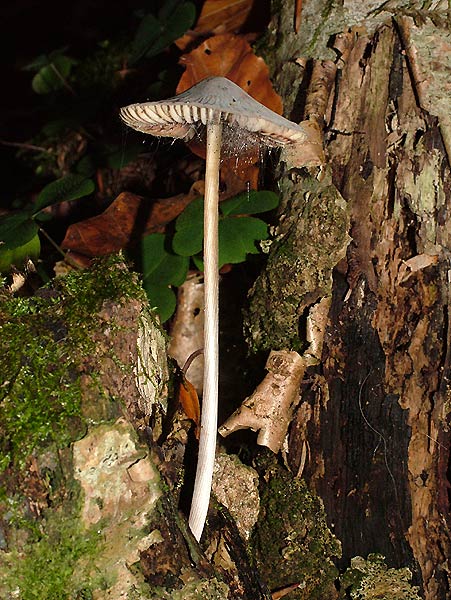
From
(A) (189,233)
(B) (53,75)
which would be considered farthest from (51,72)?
(A) (189,233)

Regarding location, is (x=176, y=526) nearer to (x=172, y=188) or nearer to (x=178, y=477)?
(x=178, y=477)

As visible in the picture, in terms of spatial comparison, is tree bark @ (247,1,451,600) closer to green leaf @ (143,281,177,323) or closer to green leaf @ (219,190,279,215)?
green leaf @ (219,190,279,215)

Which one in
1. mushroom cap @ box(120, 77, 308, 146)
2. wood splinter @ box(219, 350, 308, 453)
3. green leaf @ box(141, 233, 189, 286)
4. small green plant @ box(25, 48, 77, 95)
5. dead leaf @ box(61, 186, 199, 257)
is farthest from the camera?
small green plant @ box(25, 48, 77, 95)

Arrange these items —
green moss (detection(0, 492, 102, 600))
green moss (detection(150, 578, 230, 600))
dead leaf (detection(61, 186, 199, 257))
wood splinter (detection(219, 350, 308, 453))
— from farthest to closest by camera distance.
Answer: dead leaf (detection(61, 186, 199, 257)), wood splinter (detection(219, 350, 308, 453)), green moss (detection(150, 578, 230, 600)), green moss (detection(0, 492, 102, 600))

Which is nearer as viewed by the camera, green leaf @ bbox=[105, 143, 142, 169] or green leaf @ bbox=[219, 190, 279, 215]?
green leaf @ bbox=[219, 190, 279, 215]

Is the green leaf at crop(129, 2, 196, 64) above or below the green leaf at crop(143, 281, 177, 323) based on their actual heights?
above

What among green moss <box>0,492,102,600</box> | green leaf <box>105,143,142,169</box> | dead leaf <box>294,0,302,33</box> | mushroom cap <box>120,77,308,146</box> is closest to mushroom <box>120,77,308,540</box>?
mushroom cap <box>120,77,308,146</box>

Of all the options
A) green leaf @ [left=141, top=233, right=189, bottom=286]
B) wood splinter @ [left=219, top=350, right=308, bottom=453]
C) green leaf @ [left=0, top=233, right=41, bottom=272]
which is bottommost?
wood splinter @ [left=219, top=350, right=308, bottom=453]

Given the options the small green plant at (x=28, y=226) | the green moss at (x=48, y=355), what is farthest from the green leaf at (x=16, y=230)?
the green moss at (x=48, y=355)
